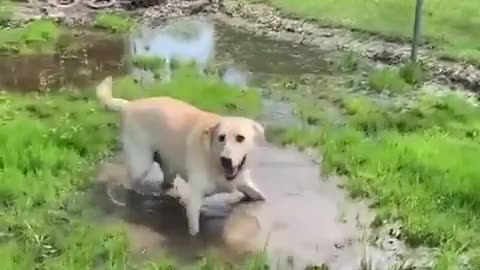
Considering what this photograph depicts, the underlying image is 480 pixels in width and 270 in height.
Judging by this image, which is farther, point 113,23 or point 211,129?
point 113,23

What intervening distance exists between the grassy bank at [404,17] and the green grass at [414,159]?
265 centimetres

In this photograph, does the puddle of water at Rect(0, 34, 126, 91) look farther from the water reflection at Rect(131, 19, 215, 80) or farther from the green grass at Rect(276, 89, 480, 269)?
the green grass at Rect(276, 89, 480, 269)

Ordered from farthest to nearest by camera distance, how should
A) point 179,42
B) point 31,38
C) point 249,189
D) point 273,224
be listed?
1. point 179,42
2. point 31,38
3. point 249,189
4. point 273,224

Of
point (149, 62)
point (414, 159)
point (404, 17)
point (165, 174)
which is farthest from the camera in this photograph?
point (404, 17)

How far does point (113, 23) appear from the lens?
512 inches

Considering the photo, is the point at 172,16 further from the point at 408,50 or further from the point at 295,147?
the point at 295,147

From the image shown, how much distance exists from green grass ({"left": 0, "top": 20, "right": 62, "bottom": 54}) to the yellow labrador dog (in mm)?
5004

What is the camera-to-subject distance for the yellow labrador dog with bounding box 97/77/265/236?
18.0ft

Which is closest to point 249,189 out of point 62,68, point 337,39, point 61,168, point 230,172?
point 230,172

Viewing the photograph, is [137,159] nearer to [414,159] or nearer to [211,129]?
[211,129]

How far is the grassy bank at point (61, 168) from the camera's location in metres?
5.28

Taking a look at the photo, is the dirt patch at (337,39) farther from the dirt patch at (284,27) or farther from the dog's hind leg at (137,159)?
the dog's hind leg at (137,159)

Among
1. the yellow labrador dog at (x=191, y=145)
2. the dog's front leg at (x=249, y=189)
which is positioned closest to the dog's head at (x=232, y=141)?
the yellow labrador dog at (x=191, y=145)

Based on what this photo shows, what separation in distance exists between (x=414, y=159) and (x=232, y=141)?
214cm
